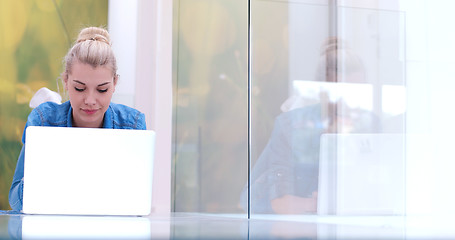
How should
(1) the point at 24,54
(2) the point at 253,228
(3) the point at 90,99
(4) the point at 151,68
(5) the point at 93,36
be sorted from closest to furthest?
(2) the point at 253,228 → (3) the point at 90,99 → (5) the point at 93,36 → (4) the point at 151,68 → (1) the point at 24,54

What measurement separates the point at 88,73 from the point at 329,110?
30.1 inches

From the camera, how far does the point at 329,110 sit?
0.96 metres

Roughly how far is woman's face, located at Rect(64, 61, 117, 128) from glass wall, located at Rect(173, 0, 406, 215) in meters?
0.35

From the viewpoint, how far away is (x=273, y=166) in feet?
3.57

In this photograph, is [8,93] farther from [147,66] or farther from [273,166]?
[273,166]

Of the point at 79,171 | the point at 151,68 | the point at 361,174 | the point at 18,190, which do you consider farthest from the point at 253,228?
the point at 151,68

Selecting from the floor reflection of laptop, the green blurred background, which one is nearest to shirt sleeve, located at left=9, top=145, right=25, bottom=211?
the floor reflection of laptop

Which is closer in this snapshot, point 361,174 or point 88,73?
point 361,174

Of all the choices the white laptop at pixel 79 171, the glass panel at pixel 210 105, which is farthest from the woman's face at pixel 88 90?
the white laptop at pixel 79 171

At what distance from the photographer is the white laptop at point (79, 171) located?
98cm

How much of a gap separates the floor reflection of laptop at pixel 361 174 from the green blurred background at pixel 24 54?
2279mm

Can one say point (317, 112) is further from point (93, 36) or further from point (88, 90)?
point (93, 36)

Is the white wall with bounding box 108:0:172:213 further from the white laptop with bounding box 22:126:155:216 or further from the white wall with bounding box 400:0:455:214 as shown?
the white wall with bounding box 400:0:455:214

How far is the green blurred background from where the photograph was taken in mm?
2855
